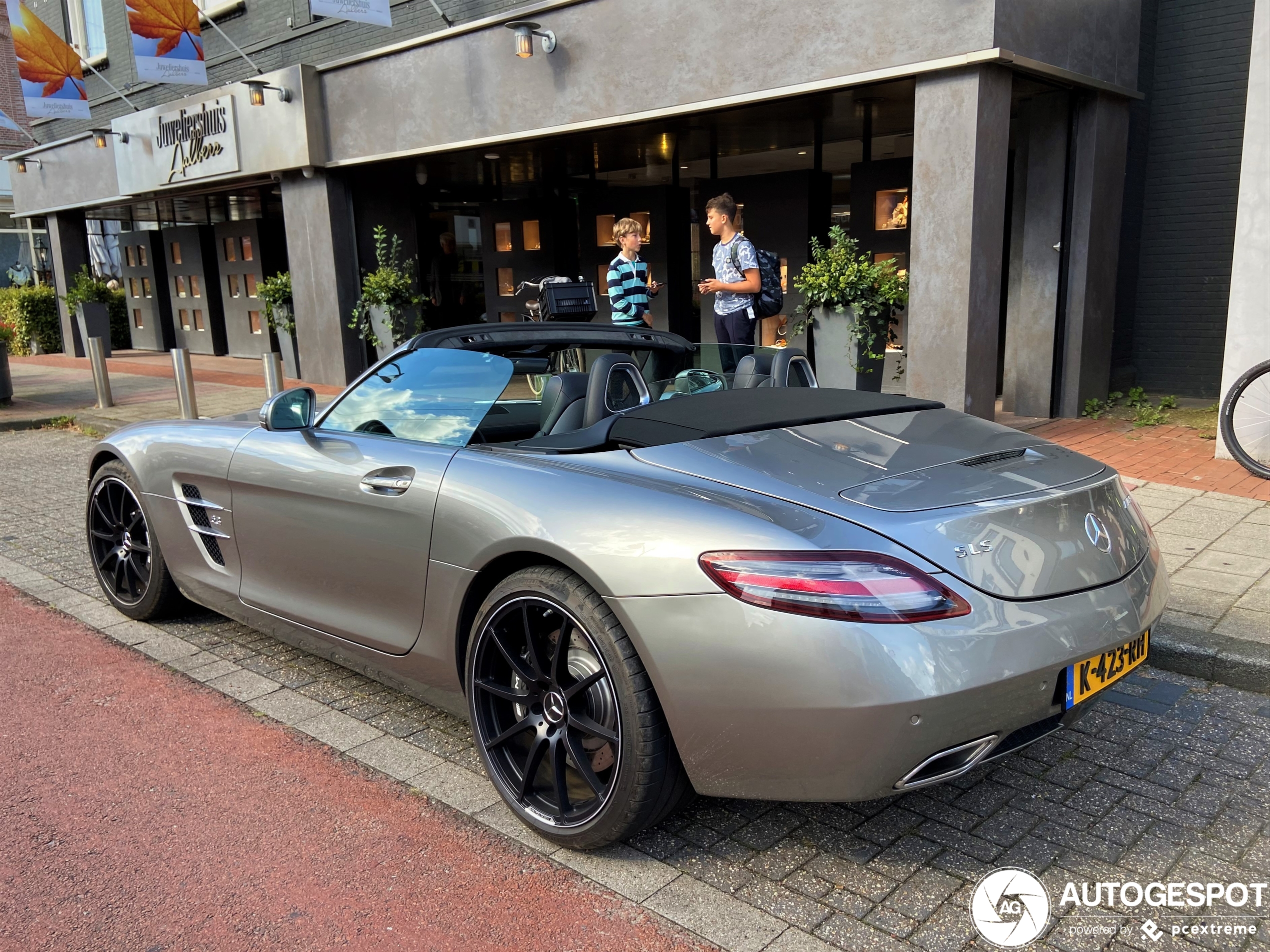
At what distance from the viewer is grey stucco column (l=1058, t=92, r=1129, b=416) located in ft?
28.1

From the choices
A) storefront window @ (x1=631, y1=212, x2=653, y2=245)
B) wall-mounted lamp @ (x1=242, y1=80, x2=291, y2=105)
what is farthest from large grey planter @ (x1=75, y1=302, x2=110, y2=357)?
storefront window @ (x1=631, y1=212, x2=653, y2=245)

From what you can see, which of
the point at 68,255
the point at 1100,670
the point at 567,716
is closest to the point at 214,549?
the point at 567,716

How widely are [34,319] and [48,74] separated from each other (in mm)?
7012

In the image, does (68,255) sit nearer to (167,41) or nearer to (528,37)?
(167,41)

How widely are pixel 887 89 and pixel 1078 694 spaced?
7.22 meters

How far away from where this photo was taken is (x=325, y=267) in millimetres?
12867

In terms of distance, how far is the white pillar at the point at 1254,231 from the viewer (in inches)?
270

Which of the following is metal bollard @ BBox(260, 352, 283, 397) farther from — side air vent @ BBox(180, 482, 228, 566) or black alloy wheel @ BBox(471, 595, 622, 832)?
black alloy wheel @ BBox(471, 595, 622, 832)

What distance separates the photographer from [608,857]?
8.59 ft

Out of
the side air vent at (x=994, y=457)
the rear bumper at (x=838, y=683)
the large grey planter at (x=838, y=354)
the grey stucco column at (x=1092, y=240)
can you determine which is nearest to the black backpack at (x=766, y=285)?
the large grey planter at (x=838, y=354)

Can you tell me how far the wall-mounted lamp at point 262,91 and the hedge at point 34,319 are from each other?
10903 mm

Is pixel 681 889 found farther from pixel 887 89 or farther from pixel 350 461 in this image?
pixel 887 89

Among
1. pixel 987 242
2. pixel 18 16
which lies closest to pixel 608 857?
pixel 987 242

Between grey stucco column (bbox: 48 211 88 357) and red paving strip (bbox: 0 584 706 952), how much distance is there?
19.3m
